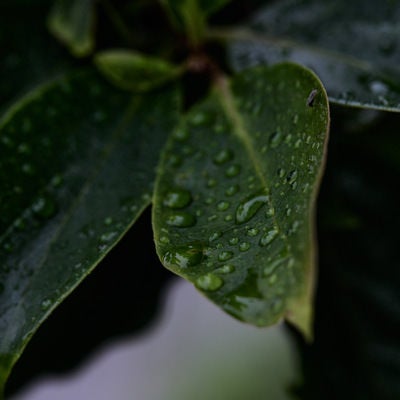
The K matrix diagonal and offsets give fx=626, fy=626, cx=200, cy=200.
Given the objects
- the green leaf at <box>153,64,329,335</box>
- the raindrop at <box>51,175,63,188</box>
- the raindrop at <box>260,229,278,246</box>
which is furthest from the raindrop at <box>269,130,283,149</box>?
the raindrop at <box>51,175,63,188</box>

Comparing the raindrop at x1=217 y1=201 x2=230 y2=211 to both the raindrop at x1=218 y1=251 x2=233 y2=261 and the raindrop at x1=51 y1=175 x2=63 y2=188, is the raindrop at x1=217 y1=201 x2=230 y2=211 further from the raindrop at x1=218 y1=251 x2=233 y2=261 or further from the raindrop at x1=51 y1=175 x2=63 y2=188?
the raindrop at x1=51 y1=175 x2=63 y2=188

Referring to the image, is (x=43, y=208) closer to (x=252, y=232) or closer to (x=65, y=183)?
(x=65, y=183)

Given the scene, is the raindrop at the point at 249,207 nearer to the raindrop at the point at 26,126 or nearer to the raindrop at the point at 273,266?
the raindrop at the point at 273,266

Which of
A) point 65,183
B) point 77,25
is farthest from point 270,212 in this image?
point 77,25

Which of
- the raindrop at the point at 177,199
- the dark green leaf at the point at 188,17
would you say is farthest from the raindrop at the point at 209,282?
the dark green leaf at the point at 188,17

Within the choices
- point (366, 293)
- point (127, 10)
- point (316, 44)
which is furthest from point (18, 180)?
point (366, 293)

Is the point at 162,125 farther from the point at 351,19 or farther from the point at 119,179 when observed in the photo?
the point at 351,19
